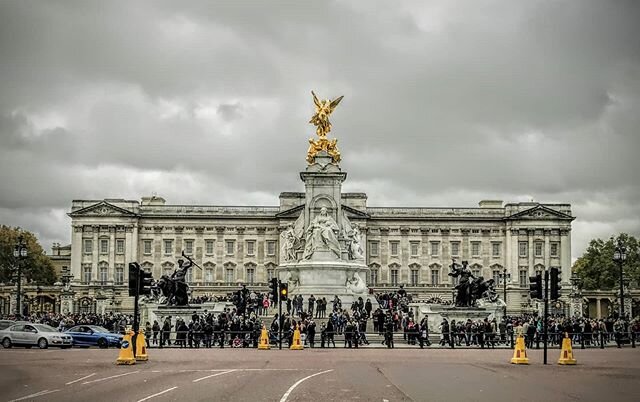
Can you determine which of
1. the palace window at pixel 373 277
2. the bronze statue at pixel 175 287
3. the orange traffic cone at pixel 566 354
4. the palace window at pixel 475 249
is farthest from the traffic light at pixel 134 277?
the palace window at pixel 475 249

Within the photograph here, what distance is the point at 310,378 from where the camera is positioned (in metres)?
24.3

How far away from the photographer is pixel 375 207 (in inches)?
5231

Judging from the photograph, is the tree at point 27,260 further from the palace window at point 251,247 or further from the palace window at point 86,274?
the palace window at point 251,247

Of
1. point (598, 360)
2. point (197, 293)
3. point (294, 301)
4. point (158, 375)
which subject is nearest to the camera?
point (158, 375)

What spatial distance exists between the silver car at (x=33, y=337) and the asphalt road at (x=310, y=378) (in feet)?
20.7

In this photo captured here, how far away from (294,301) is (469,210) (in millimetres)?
77539

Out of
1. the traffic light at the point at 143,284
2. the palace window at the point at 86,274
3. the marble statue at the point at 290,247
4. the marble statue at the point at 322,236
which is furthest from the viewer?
the palace window at the point at 86,274

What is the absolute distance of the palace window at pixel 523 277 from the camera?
127562 mm

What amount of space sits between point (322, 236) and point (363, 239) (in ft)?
210

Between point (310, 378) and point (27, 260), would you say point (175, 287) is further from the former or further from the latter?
point (27, 260)

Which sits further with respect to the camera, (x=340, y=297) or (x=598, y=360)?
(x=340, y=297)

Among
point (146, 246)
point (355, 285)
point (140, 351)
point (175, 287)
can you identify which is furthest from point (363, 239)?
point (140, 351)

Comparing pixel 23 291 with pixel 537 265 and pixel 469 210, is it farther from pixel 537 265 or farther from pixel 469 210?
pixel 537 265

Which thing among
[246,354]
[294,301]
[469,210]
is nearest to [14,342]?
[246,354]
